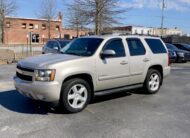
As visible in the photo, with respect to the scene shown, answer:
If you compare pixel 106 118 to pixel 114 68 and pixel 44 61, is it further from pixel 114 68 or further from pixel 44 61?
pixel 44 61

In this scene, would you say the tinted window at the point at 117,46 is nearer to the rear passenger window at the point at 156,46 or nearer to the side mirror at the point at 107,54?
the side mirror at the point at 107,54

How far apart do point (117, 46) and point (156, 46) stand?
1.83 m

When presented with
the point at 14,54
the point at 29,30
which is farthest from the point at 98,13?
the point at 29,30

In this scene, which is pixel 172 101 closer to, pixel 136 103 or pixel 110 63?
pixel 136 103

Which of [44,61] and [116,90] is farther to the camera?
[116,90]

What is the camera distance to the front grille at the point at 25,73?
19.5 ft

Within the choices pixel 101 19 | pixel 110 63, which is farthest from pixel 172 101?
pixel 101 19

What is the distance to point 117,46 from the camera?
284 inches

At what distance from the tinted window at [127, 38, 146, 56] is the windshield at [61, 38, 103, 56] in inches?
38.5

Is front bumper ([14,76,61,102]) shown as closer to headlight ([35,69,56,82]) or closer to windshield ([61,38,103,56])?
headlight ([35,69,56,82])

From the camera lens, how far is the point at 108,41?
A: 23.1 ft

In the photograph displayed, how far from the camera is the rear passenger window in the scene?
27.1 ft

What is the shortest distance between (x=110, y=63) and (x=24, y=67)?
2.05 m

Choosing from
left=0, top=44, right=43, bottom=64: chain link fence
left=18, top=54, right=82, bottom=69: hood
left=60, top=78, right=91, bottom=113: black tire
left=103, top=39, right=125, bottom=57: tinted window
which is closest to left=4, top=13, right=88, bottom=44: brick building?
left=0, top=44, right=43, bottom=64: chain link fence
